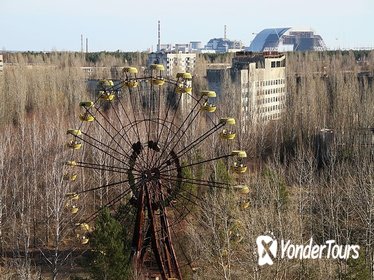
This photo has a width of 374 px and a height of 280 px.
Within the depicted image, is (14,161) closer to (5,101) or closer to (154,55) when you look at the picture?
(5,101)

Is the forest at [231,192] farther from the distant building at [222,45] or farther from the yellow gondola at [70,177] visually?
the distant building at [222,45]

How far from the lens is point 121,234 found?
38.5ft

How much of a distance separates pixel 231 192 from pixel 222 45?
11006cm

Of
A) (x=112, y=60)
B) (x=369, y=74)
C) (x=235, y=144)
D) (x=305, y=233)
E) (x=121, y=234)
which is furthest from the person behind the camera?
(x=112, y=60)

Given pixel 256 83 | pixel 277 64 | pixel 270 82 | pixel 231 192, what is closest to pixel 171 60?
pixel 277 64

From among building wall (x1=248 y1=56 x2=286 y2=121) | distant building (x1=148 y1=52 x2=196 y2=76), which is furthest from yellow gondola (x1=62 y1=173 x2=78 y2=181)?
distant building (x1=148 y1=52 x2=196 y2=76)

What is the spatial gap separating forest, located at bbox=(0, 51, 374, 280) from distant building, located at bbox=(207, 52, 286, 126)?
0.92 m

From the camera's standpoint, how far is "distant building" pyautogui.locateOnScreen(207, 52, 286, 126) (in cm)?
2903

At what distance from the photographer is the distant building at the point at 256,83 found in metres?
29.0

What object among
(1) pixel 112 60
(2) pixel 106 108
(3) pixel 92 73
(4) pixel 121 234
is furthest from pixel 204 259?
(1) pixel 112 60

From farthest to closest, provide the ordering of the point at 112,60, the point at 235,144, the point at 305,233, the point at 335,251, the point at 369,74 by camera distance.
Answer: the point at 112,60
the point at 369,74
the point at 235,144
the point at 305,233
the point at 335,251

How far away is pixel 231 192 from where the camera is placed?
1388cm

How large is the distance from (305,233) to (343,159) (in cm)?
770

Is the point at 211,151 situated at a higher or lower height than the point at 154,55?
lower
